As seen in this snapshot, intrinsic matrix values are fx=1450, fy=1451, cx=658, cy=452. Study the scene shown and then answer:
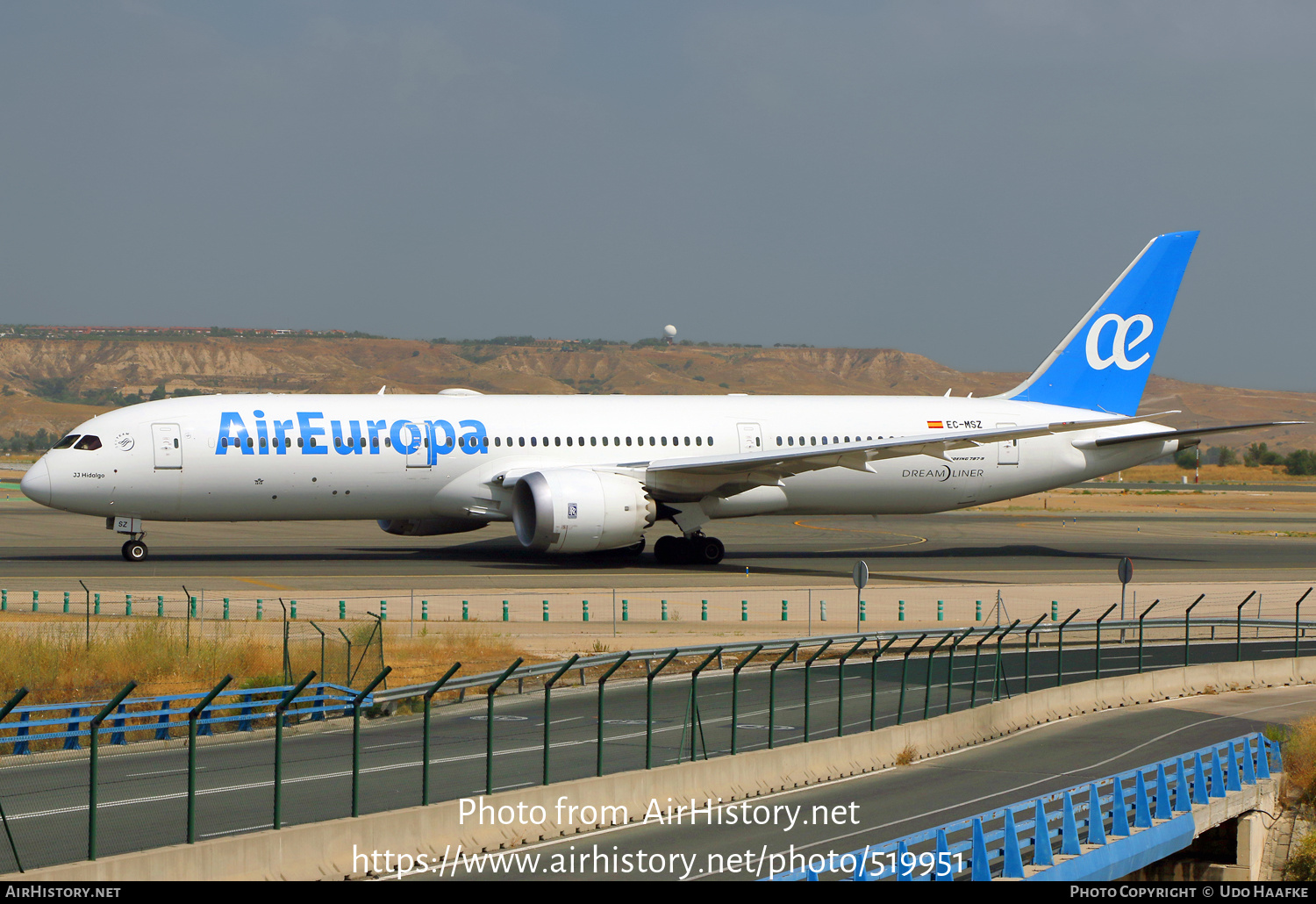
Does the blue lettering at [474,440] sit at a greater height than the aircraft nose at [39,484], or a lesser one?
greater

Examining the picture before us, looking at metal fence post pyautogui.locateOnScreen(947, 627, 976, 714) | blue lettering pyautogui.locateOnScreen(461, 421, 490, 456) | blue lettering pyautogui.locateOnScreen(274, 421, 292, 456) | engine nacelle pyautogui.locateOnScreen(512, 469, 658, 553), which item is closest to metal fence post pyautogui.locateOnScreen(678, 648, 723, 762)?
metal fence post pyautogui.locateOnScreen(947, 627, 976, 714)

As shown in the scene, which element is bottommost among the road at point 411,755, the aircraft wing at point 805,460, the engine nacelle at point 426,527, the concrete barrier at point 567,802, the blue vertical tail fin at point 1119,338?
the concrete barrier at point 567,802

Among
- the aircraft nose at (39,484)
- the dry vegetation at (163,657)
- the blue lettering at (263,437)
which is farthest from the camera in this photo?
the blue lettering at (263,437)

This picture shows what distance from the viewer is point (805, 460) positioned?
128ft

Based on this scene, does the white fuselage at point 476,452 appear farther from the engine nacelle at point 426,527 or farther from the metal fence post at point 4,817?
the metal fence post at point 4,817

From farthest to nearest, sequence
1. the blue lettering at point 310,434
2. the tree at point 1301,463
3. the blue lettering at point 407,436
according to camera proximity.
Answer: the tree at point 1301,463 → the blue lettering at point 407,436 → the blue lettering at point 310,434

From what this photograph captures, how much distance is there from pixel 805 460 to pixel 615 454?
5587 mm

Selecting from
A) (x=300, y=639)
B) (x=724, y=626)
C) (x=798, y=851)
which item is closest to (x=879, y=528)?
(x=724, y=626)

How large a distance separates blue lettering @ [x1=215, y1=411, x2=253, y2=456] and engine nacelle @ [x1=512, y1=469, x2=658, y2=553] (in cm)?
708

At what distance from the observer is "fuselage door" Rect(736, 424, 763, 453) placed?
42844 mm

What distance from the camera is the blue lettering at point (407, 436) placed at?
126 feet

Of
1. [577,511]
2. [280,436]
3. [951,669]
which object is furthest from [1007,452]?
[951,669]

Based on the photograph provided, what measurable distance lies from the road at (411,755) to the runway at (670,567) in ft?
47.6

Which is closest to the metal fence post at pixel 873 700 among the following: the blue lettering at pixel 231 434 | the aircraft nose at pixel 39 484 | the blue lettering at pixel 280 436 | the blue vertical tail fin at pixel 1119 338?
the blue lettering at pixel 280 436
